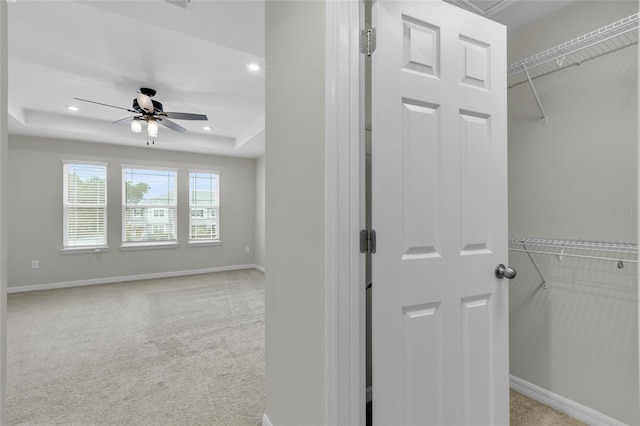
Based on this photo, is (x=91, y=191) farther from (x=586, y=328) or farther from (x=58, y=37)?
(x=586, y=328)

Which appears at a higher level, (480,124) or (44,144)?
(44,144)

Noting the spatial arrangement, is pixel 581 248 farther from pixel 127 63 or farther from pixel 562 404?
pixel 127 63

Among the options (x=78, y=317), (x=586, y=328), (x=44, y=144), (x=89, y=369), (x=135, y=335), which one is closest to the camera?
(x=586, y=328)

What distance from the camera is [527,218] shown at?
6.70ft

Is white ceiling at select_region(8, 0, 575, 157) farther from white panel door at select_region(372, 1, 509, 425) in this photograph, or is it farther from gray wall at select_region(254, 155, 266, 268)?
gray wall at select_region(254, 155, 266, 268)

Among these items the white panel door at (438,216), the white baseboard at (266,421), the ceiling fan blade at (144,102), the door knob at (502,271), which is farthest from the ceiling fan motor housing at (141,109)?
the door knob at (502,271)

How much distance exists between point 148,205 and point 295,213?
5328 mm

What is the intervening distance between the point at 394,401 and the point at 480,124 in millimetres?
1251

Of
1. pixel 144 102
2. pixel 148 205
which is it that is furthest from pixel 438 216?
pixel 148 205

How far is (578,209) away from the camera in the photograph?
5.93 feet

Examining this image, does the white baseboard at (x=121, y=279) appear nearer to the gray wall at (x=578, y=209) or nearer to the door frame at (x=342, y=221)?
the gray wall at (x=578, y=209)

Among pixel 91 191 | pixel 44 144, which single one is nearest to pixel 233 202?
pixel 91 191

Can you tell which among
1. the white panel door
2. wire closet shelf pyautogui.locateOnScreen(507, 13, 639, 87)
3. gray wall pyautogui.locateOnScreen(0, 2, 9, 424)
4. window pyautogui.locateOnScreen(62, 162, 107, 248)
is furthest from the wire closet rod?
window pyautogui.locateOnScreen(62, 162, 107, 248)

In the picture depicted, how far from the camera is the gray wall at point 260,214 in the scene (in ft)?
21.3
